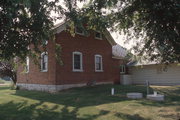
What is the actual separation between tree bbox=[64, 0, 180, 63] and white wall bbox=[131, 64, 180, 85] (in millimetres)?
11077

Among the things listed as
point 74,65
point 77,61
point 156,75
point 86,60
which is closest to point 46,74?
point 74,65

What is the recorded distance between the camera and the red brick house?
51.9 ft

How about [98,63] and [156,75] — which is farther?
[156,75]

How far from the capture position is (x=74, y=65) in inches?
671

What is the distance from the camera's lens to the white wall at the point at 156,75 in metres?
19.8

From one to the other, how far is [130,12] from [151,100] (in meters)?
5.11

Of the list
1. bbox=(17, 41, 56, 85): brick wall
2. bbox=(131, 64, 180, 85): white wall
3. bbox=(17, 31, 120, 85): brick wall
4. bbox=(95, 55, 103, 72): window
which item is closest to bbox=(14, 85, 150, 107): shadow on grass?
bbox=(17, 41, 56, 85): brick wall

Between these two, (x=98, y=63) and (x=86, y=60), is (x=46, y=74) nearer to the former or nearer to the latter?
(x=86, y=60)

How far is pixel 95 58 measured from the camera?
62.8 ft

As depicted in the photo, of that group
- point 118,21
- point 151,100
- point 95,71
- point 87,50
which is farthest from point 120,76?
point 118,21

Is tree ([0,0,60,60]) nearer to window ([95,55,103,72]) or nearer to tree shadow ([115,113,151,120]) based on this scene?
tree shadow ([115,113,151,120])

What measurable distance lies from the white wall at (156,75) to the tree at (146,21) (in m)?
11.1

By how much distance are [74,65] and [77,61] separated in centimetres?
55

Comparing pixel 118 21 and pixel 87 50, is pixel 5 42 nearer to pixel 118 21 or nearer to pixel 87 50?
pixel 118 21
